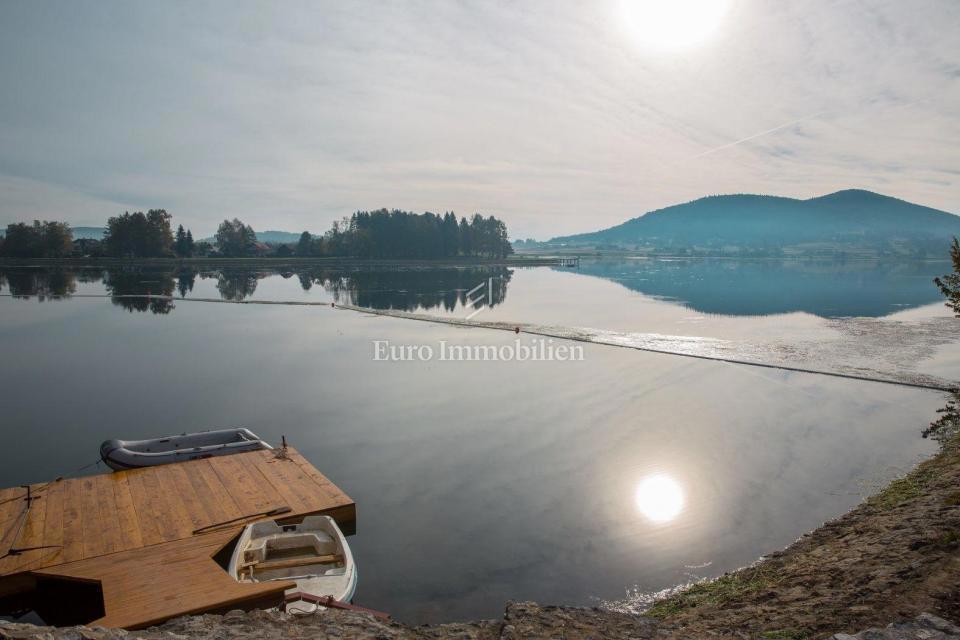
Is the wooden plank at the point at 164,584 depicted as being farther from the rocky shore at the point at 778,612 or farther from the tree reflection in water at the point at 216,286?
the tree reflection in water at the point at 216,286

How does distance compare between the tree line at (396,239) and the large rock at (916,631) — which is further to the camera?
the tree line at (396,239)

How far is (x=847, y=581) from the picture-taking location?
9.99 metres

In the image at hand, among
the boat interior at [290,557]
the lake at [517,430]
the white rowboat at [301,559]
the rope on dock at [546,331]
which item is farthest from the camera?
the rope on dock at [546,331]

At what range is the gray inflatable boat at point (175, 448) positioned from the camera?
18359 millimetres

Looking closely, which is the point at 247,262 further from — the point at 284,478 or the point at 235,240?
the point at 284,478

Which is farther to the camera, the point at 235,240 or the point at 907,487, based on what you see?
the point at 235,240

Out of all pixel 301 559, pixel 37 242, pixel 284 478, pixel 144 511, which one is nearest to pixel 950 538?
pixel 301 559

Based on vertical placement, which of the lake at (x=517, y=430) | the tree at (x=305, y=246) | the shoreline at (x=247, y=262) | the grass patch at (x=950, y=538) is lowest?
the lake at (x=517, y=430)

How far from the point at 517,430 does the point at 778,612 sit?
14286 millimetres

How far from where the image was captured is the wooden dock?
10484 mm

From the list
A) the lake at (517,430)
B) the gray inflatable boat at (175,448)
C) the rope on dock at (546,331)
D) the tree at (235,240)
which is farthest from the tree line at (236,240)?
the gray inflatable boat at (175,448)

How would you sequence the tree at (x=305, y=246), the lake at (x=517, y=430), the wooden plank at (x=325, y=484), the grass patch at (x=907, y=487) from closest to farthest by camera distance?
the lake at (x=517, y=430) < the grass patch at (x=907, y=487) < the wooden plank at (x=325, y=484) < the tree at (x=305, y=246)

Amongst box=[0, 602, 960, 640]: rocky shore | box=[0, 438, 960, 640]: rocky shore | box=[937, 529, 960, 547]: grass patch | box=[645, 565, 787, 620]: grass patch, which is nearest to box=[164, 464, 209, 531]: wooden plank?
box=[0, 602, 960, 640]: rocky shore

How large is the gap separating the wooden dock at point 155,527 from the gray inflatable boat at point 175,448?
97 cm
